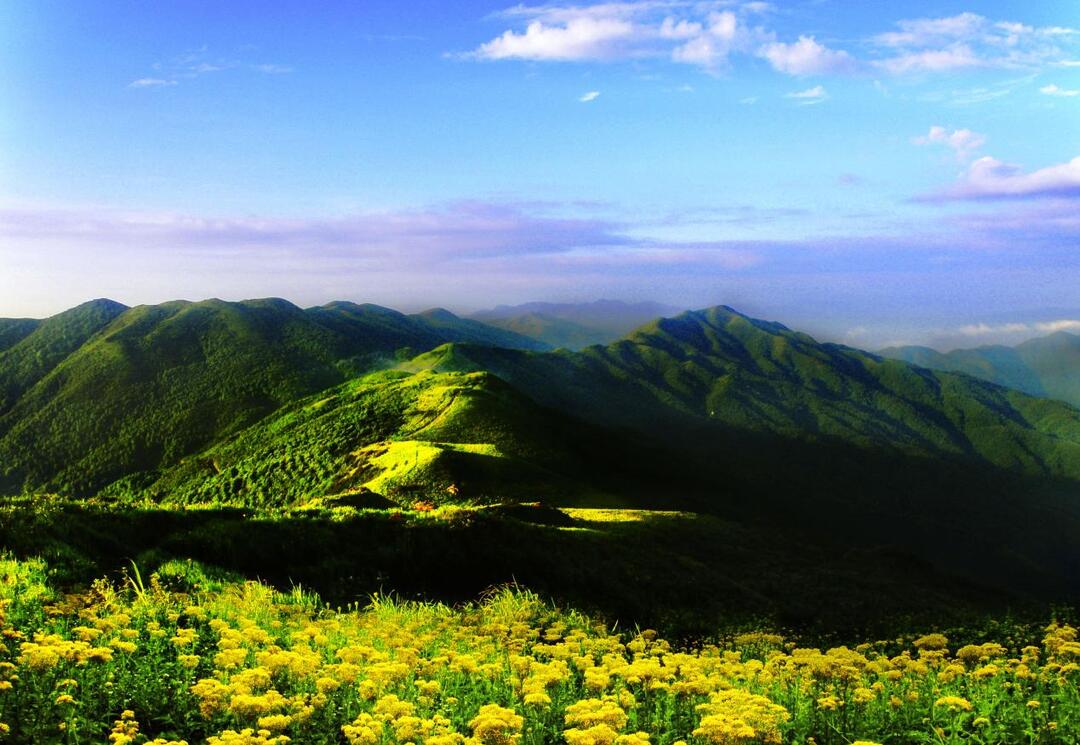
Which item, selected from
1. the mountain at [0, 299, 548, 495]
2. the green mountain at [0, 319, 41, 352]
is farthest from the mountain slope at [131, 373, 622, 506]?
the green mountain at [0, 319, 41, 352]

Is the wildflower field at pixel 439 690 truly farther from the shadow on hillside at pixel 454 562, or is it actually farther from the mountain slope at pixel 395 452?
the mountain slope at pixel 395 452

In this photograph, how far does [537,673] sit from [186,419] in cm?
15290

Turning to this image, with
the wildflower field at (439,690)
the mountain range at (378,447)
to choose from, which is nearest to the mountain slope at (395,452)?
the mountain range at (378,447)

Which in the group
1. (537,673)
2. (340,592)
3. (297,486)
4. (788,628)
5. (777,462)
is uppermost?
(537,673)

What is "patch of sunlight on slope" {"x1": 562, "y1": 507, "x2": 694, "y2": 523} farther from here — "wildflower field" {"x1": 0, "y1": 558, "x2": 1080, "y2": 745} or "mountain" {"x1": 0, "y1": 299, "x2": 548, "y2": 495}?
"mountain" {"x1": 0, "y1": 299, "x2": 548, "y2": 495}

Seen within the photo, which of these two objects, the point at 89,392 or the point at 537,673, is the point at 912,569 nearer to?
the point at 537,673

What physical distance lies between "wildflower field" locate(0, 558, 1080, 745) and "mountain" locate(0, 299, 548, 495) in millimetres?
133075

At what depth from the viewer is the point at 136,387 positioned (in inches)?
6289

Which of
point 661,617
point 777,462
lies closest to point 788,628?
point 661,617

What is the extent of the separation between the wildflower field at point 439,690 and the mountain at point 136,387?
5239 inches

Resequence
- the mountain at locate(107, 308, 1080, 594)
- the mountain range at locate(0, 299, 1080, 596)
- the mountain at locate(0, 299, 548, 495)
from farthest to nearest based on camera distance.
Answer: the mountain at locate(0, 299, 548, 495), the mountain range at locate(0, 299, 1080, 596), the mountain at locate(107, 308, 1080, 594)

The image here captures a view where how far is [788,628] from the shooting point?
67.5 feet

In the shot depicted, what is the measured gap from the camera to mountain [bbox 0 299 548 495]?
135m

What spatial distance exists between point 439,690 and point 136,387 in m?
171
